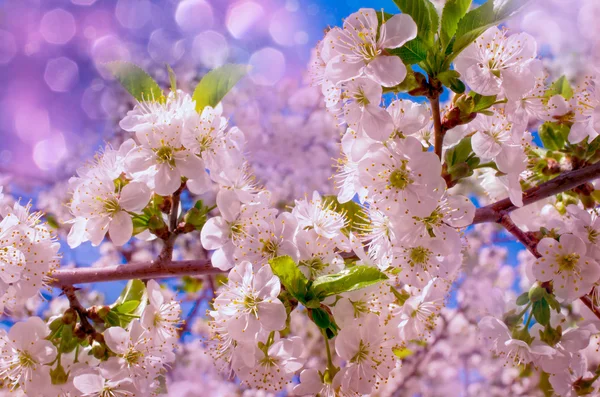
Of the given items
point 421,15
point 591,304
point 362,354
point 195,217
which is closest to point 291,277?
point 362,354

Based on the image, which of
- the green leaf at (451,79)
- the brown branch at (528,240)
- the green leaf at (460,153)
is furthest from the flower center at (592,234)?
the green leaf at (451,79)

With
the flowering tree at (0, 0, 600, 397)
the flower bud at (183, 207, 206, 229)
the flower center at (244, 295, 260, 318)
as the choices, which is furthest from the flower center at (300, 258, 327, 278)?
the flower bud at (183, 207, 206, 229)

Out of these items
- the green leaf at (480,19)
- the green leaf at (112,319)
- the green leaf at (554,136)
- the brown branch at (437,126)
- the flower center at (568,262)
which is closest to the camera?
the green leaf at (480,19)

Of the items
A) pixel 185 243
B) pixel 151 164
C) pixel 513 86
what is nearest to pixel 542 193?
pixel 513 86

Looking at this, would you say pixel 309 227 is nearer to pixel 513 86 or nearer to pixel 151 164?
pixel 151 164

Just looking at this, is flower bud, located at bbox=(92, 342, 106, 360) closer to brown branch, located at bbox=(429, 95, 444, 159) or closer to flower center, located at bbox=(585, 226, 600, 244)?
brown branch, located at bbox=(429, 95, 444, 159)

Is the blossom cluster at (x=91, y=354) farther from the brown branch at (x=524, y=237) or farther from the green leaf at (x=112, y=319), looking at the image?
the brown branch at (x=524, y=237)

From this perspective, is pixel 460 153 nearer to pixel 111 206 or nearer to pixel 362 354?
pixel 362 354
